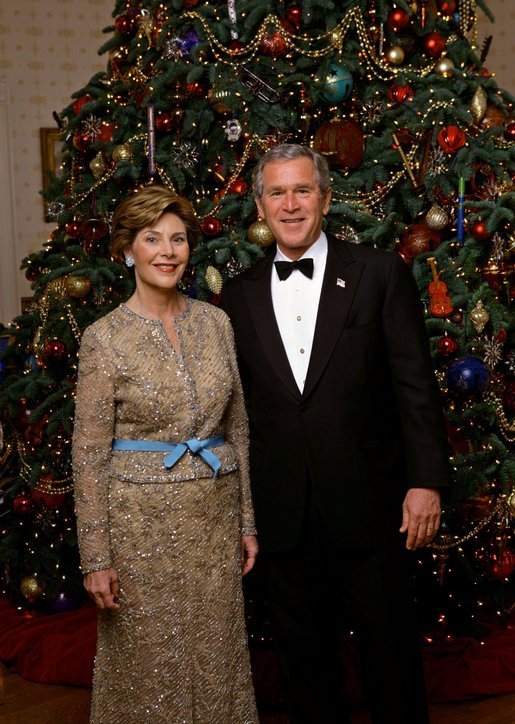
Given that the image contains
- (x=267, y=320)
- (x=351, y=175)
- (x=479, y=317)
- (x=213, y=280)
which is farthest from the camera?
(x=351, y=175)

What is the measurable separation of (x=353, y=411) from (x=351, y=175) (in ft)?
5.32

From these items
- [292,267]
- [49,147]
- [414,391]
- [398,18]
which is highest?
[49,147]

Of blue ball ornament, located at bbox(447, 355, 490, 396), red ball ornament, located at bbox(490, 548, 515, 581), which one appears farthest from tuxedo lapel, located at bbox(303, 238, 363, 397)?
red ball ornament, located at bbox(490, 548, 515, 581)

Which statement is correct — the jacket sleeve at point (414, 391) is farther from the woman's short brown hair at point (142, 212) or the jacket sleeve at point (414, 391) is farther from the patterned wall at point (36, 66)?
the patterned wall at point (36, 66)

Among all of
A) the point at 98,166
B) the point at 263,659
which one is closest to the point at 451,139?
the point at 98,166

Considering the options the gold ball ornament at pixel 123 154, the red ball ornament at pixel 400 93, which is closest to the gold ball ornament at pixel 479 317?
the red ball ornament at pixel 400 93

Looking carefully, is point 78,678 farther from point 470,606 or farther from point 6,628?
point 470,606

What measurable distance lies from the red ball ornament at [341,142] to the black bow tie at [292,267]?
123 cm

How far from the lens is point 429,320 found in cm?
350

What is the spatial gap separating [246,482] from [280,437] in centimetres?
19

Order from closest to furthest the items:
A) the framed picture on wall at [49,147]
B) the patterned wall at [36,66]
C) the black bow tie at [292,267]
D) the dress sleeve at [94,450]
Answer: the dress sleeve at [94,450] → the black bow tie at [292,267] → the patterned wall at [36,66] → the framed picture on wall at [49,147]

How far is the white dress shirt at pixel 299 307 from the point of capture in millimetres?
2543

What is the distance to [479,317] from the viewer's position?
3.46 m

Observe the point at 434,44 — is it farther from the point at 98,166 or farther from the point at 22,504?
the point at 22,504
